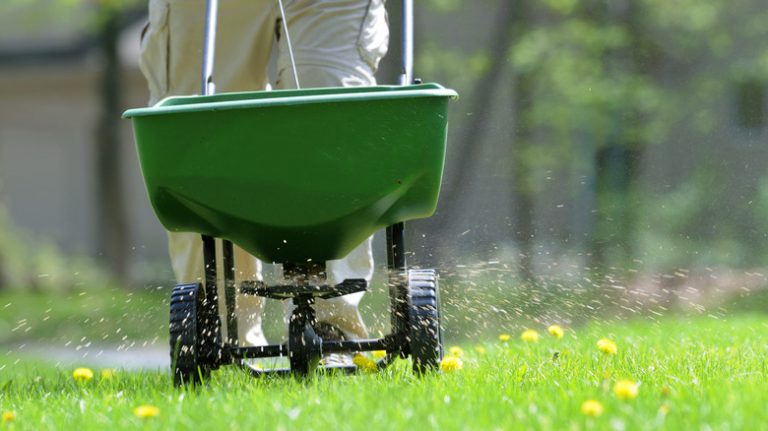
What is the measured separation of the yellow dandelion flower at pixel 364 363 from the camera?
2854 millimetres

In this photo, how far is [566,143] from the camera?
6324mm

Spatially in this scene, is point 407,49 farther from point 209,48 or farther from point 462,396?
point 462,396

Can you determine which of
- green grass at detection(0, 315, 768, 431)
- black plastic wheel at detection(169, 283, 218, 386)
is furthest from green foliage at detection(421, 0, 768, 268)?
black plastic wheel at detection(169, 283, 218, 386)

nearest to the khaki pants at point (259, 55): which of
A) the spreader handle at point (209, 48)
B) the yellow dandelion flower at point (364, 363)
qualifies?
the yellow dandelion flower at point (364, 363)

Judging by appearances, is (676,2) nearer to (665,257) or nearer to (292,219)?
(665,257)

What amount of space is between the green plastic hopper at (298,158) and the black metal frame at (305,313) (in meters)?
0.13

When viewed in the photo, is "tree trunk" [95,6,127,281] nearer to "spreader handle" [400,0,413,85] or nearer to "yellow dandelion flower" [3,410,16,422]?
"spreader handle" [400,0,413,85]

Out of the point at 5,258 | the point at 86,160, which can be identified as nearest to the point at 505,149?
the point at 86,160

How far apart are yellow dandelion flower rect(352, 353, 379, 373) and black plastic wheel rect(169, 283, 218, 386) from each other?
36cm

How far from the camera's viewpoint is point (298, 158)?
2527mm

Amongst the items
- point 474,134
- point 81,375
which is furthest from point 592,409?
point 474,134

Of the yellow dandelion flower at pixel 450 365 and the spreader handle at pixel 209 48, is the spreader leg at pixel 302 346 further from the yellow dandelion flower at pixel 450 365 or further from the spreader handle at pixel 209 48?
the spreader handle at pixel 209 48

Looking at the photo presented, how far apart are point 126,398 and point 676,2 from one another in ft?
15.5

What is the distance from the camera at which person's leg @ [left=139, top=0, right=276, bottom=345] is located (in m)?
3.28
